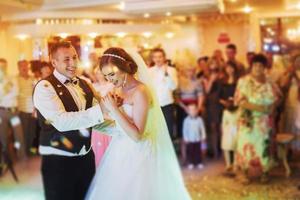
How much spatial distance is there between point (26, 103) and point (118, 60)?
9.71 feet

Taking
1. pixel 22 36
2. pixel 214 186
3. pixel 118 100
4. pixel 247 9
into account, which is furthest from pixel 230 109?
pixel 22 36

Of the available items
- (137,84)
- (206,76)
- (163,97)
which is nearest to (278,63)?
(206,76)

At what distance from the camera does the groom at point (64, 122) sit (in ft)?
7.40

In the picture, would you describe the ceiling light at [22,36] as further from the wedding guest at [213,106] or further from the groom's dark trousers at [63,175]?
the groom's dark trousers at [63,175]

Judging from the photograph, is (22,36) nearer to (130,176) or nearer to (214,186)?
(214,186)

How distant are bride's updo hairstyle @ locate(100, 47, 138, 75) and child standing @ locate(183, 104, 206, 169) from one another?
281 cm

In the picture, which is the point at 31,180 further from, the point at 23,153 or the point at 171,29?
the point at 171,29

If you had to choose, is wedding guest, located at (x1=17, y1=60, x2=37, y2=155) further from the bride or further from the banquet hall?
the bride

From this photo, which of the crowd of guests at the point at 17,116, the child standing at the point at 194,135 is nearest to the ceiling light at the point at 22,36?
the crowd of guests at the point at 17,116

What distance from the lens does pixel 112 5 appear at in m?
5.37

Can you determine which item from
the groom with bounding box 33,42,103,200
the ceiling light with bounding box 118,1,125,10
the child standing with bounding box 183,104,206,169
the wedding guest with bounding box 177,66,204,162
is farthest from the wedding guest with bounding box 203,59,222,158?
the groom with bounding box 33,42,103,200

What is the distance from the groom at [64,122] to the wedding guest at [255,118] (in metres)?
2.34

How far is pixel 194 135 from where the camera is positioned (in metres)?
5.27

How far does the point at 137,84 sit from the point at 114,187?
63 cm
